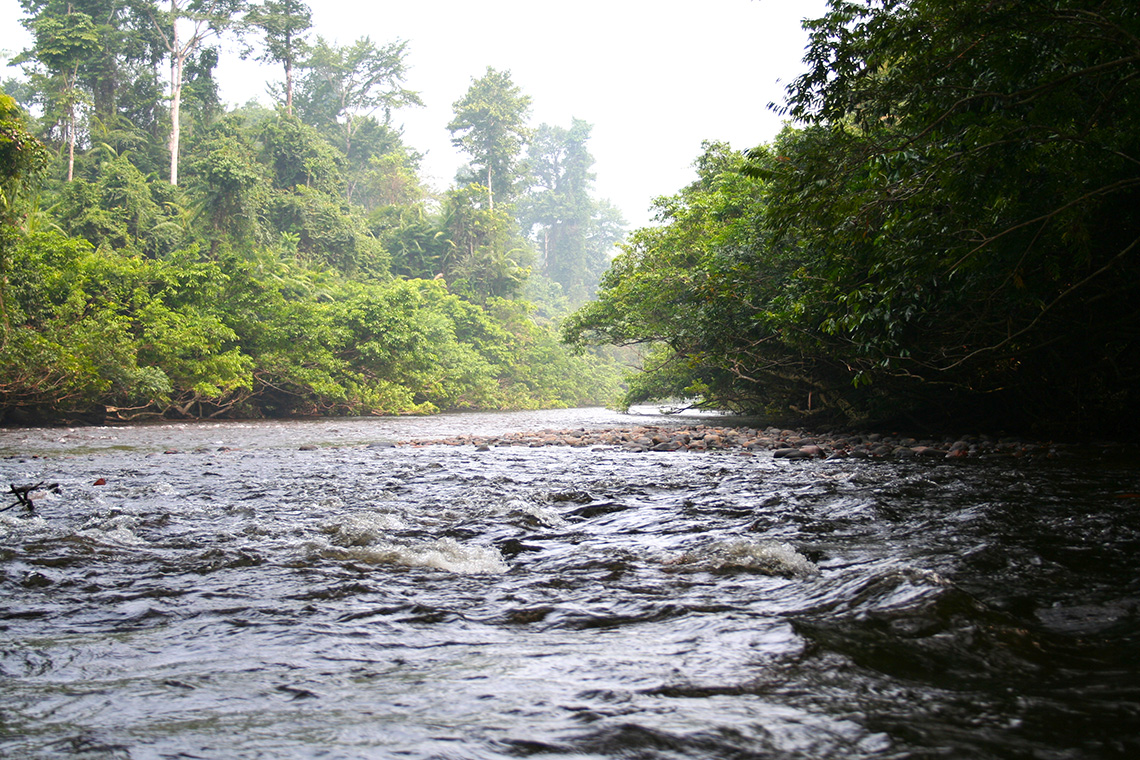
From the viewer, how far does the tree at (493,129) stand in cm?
4291

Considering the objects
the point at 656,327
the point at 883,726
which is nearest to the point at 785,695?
the point at 883,726

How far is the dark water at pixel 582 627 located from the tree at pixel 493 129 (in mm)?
40417

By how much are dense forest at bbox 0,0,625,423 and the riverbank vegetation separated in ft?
42.0

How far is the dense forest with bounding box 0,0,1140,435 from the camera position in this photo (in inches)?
190

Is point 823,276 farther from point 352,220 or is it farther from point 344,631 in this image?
point 352,220

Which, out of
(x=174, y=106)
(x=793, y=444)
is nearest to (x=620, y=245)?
(x=793, y=444)

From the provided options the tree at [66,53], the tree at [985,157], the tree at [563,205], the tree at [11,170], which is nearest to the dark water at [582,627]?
the tree at [985,157]

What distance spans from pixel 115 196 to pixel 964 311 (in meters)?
23.6

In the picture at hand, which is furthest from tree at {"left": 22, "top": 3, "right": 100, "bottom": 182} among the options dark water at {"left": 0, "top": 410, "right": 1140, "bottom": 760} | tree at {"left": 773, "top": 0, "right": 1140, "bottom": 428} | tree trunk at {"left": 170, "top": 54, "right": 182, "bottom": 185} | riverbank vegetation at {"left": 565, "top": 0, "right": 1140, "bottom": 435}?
tree at {"left": 773, "top": 0, "right": 1140, "bottom": 428}

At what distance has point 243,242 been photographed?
78.2ft

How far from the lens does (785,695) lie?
1.67m

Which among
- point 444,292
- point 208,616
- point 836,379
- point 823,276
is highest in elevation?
point 444,292

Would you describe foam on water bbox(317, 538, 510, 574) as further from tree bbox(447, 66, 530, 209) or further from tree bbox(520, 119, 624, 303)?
tree bbox(520, 119, 624, 303)

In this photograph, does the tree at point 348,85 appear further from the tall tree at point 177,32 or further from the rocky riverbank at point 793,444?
the rocky riverbank at point 793,444
